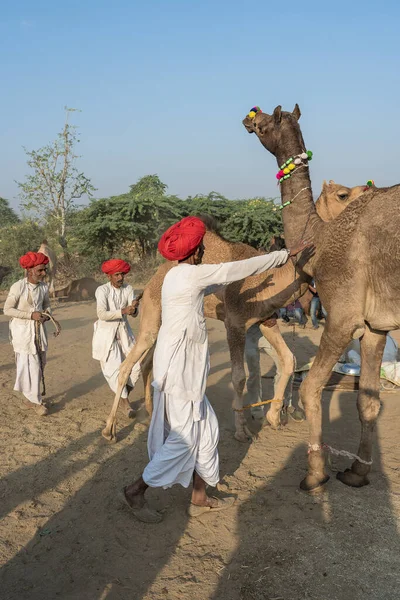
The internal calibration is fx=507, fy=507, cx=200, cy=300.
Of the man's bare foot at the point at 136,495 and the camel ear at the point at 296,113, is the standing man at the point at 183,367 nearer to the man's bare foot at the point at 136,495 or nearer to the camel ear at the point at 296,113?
the man's bare foot at the point at 136,495

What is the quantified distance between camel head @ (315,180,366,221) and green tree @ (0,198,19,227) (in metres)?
37.1

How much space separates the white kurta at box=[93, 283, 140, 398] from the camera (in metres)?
6.32

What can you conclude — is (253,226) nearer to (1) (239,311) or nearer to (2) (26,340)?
(2) (26,340)

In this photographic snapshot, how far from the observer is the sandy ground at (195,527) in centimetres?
308

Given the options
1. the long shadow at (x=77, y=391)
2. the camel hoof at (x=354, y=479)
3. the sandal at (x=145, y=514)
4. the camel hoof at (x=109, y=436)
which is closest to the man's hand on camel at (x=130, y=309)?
the camel hoof at (x=109, y=436)

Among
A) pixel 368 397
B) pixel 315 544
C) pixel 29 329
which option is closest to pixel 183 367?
pixel 315 544

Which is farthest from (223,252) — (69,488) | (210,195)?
(210,195)

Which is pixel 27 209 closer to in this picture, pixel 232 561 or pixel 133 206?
Answer: pixel 133 206

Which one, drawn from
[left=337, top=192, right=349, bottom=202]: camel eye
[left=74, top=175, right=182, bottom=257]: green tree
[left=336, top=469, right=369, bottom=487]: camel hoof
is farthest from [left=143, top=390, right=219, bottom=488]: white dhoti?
[left=74, top=175, right=182, bottom=257]: green tree

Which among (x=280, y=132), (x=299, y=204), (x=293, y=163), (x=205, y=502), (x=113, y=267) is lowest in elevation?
(x=205, y=502)

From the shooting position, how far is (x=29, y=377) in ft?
20.8

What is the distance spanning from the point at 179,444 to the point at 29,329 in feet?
11.4

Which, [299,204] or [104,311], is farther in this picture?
[104,311]

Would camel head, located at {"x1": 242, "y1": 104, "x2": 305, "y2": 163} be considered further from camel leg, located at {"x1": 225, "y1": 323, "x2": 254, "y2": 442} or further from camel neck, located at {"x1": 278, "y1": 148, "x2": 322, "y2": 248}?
camel leg, located at {"x1": 225, "y1": 323, "x2": 254, "y2": 442}
